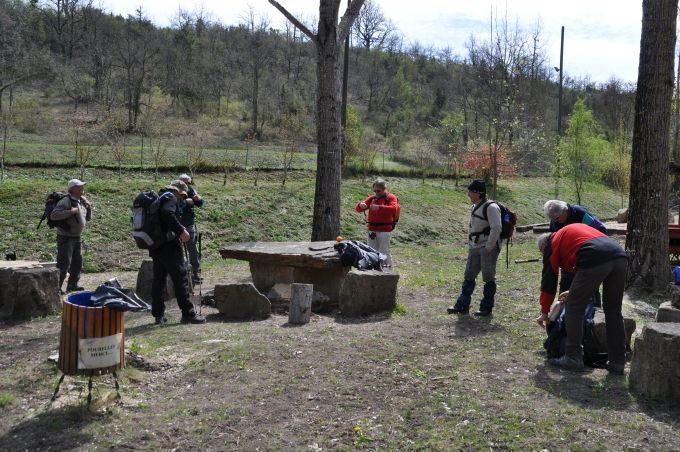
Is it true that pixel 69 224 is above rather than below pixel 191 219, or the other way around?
below

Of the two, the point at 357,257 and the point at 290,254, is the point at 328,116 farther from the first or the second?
the point at 357,257

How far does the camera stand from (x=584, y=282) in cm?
543

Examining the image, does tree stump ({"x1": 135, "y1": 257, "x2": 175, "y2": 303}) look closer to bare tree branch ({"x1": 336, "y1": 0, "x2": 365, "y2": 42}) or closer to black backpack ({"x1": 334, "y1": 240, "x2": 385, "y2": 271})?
black backpack ({"x1": 334, "y1": 240, "x2": 385, "y2": 271})

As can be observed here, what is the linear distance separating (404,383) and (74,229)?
628cm

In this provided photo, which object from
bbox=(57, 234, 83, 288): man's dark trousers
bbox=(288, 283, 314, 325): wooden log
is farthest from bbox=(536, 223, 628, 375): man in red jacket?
bbox=(57, 234, 83, 288): man's dark trousers

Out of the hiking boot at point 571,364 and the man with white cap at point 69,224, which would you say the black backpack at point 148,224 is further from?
the hiking boot at point 571,364

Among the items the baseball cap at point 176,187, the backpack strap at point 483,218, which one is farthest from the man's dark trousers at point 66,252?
the backpack strap at point 483,218

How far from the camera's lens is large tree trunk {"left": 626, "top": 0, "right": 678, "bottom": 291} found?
912 centimetres

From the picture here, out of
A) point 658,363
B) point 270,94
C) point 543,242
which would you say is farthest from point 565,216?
point 270,94

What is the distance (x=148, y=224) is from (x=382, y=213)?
13.6 feet

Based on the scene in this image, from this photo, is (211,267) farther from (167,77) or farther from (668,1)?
(167,77)

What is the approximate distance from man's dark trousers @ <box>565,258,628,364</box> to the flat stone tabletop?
3823 millimetres

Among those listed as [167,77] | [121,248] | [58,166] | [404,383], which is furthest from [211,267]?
[167,77]

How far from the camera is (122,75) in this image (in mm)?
43219
